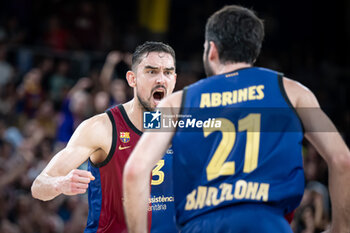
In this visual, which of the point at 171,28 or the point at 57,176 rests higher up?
the point at 171,28

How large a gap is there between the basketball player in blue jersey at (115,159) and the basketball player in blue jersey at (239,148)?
3.87ft

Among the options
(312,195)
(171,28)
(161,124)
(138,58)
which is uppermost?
(171,28)

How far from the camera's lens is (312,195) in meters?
8.99

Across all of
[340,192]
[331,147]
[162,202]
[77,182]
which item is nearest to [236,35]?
[331,147]

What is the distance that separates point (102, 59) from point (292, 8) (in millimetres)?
8023

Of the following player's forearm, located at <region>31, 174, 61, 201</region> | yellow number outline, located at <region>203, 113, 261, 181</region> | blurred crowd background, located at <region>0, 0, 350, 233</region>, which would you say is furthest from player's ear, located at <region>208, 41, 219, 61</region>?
blurred crowd background, located at <region>0, 0, 350, 233</region>

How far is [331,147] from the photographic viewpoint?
2895 mm

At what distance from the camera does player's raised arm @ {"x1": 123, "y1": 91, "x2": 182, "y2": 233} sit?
2.90 m

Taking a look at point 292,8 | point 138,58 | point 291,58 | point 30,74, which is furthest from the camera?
point 292,8

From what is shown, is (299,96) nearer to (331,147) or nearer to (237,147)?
(331,147)

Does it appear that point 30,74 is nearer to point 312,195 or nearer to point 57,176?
point 312,195

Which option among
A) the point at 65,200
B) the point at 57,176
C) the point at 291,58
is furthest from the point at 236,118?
the point at 291,58

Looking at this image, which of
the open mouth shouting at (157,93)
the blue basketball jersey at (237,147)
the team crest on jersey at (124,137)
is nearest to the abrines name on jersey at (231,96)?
the blue basketball jersey at (237,147)

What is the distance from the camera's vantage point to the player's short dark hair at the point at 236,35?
3.02 metres
